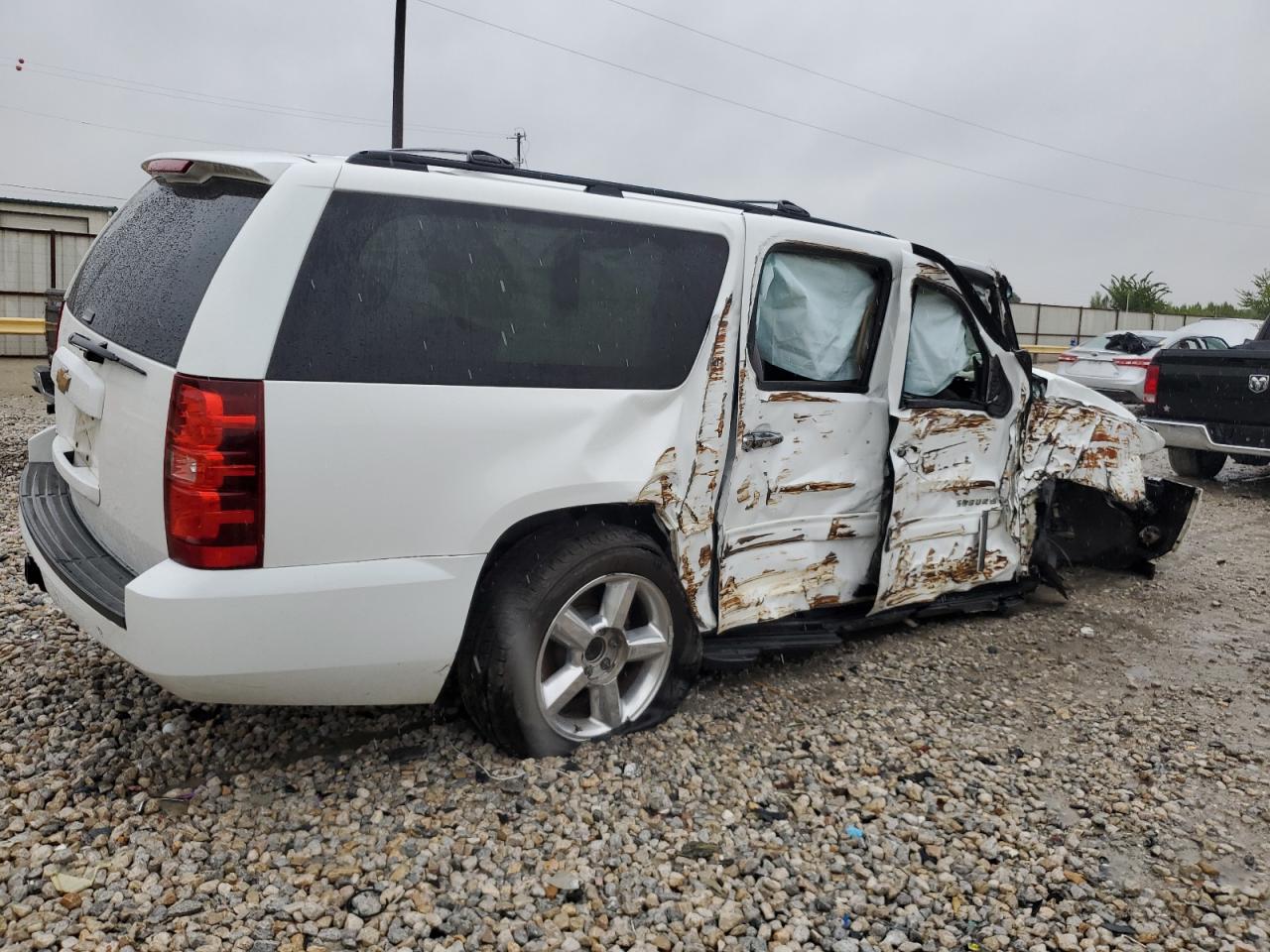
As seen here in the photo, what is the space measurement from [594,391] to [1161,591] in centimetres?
429

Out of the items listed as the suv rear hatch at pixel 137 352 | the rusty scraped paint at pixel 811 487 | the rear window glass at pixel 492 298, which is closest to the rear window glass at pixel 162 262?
the suv rear hatch at pixel 137 352

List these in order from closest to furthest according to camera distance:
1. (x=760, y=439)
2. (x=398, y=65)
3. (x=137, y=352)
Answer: (x=137, y=352), (x=760, y=439), (x=398, y=65)

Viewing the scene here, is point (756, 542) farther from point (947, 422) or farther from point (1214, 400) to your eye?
point (1214, 400)

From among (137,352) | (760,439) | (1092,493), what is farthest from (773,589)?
(1092,493)

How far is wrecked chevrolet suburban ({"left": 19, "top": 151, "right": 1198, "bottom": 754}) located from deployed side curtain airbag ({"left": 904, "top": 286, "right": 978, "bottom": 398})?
27 millimetres

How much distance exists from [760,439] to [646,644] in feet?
2.81

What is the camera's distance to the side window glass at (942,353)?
14.0 feet

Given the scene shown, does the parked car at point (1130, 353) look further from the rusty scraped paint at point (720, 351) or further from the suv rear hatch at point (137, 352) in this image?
the suv rear hatch at point (137, 352)

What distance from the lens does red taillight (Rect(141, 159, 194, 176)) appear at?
113 inches

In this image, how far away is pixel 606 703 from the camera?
11.0 feet

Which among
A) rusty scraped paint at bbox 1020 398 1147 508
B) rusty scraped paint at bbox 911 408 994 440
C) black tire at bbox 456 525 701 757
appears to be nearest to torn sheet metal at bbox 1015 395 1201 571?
rusty scraped paint at bbox 1020 398 1147 508

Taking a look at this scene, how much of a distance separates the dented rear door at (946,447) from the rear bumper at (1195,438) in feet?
15.1

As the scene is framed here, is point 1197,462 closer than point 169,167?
No

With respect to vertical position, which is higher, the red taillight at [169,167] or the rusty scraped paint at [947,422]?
the red taillight at [169,167]
